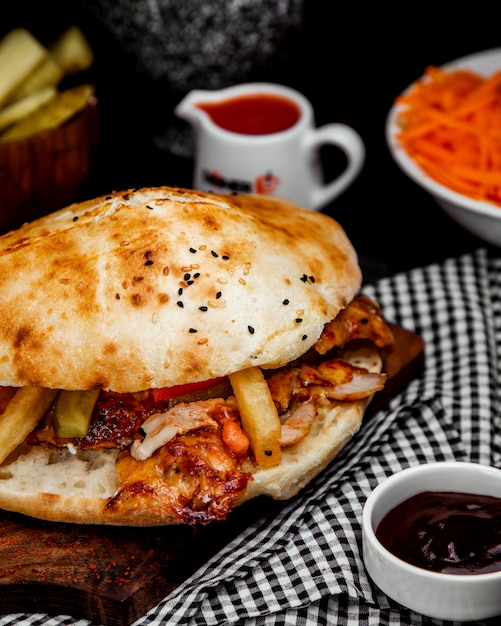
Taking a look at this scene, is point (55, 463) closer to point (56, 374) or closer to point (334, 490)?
point (56, 374)

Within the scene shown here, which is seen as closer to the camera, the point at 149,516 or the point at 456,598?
the point at 456,598

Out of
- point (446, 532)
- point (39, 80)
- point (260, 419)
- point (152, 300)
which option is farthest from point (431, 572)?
point (39, 80)

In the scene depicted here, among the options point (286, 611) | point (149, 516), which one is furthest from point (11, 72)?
point (286, 611)

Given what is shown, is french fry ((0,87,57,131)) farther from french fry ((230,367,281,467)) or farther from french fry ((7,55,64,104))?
french fry ((230,367,281,467))

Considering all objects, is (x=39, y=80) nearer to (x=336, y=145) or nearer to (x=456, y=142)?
(x=336, y=145)

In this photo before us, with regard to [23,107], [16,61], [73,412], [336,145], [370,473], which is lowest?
[370,473]

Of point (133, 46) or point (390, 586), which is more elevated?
point (133, 46)
